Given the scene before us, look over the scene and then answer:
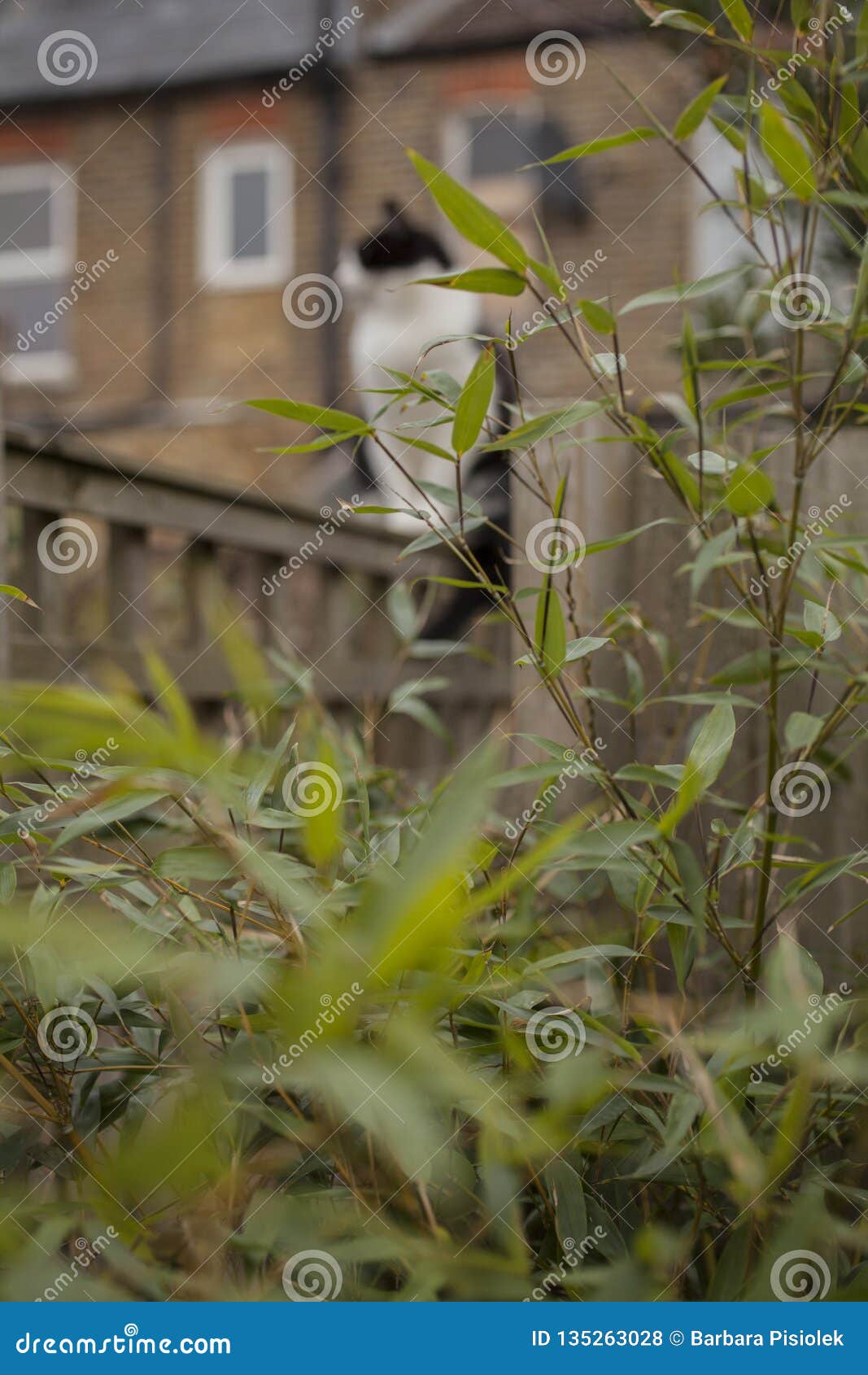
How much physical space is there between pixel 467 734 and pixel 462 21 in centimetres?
630

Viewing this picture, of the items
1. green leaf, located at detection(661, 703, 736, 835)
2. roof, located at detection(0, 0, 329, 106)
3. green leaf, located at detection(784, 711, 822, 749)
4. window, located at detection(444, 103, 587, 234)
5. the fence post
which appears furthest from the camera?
roof, located at detection(0, 0, 329, 106)

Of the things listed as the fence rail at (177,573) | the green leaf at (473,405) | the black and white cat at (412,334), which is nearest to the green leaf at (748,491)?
the green leaf at (473,405)

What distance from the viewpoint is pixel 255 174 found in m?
8.43

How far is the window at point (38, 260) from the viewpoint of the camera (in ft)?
28.0

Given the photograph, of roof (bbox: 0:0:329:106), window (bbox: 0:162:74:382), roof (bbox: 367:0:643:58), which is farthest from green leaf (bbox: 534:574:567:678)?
window (bbox: 0:162:74:382)

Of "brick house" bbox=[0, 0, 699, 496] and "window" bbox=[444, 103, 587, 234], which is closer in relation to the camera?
"window" bbox=[444, 103, 587, 234]

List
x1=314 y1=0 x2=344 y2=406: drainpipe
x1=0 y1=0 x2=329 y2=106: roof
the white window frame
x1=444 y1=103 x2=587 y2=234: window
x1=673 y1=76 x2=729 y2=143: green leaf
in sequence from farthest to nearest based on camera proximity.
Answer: x1=0 y1=0 x2=329 y2=106: roof < x1=314 y1=0 x2=344 y2=406: drainpipe < the white window frame < x1=444 y1=103 x2=587 y2=234: window < x1=673 y1=76 x2=729 y2=143: green leaf

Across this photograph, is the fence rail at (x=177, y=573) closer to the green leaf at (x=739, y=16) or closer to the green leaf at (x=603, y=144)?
the green leaf at (x=603, y=144)

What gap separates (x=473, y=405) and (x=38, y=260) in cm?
895

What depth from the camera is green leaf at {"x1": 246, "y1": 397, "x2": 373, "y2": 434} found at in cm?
84

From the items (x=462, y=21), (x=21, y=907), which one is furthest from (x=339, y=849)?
(x=462, y=21)

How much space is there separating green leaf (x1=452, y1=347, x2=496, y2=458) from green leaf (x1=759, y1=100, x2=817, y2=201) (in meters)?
0.28

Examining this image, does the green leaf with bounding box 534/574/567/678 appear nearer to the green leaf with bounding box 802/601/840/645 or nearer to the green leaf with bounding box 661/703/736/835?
the green leaf with bounding box 661/703/736/835

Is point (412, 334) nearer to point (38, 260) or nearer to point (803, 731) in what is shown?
point (803, 731)
